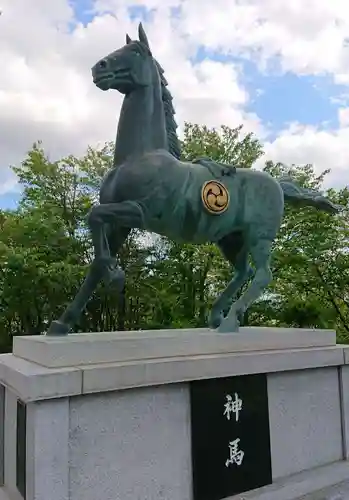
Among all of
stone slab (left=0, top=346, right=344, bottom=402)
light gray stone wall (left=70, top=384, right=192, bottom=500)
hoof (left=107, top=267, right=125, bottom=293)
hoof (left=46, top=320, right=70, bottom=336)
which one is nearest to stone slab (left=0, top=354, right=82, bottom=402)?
stone slab (left=0, top=346, right=344, bottom=402)

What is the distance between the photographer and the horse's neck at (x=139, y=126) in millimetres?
3154

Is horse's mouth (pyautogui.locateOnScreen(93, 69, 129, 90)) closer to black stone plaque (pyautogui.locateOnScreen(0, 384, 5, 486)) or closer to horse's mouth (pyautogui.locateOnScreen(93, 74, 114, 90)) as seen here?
horse's mouth (pyautogui.locateOnScreen(93, 74, 114, 90))

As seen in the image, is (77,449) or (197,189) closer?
(77,449)

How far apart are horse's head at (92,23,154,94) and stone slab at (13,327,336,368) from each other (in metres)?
1.68

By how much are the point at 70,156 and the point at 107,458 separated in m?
7.77

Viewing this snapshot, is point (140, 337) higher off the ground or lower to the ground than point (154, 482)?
higher

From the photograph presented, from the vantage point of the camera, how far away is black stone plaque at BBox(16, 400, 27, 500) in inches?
92.9

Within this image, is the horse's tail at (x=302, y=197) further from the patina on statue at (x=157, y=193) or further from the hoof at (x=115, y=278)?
the hoof at (x=115, y=278)

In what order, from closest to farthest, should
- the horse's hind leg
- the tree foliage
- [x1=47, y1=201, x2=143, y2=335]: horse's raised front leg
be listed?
[x1=47, y1=201, x2=143, y2=335]: horse's raised front leg, the horse's hind leg, the tree foliage

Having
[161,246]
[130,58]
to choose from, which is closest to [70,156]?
[161,246]

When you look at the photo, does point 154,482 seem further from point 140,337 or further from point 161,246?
point 161,246

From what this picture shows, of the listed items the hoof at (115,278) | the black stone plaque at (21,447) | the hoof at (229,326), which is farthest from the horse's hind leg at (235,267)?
the black stone plaque at (21,447)

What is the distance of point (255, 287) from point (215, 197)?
76 centimetres

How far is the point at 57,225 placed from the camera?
27.4 ft
